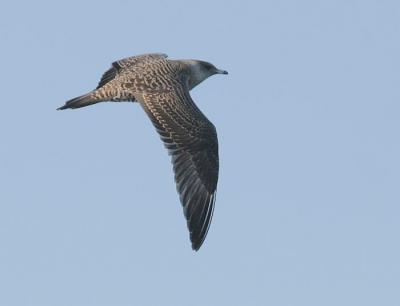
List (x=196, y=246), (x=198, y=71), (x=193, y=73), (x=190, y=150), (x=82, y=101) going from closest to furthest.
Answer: (x=196, y=246)
(x=190, y=150)
(x=82, y=101)
(x=193, y=73)
(x=198, y=71)

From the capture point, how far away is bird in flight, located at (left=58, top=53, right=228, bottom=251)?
23375mm

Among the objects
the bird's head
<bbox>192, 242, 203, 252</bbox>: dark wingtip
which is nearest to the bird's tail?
the bird's head

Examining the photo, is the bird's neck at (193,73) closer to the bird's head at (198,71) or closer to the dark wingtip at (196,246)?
the bird's head at (198,71)

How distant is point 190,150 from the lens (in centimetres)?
2383

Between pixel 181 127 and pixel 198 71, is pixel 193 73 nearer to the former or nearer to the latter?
pixel 198 71

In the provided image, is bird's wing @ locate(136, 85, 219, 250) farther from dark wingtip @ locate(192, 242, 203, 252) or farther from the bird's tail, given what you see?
the bird's tail

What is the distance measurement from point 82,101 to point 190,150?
2459 millimetres

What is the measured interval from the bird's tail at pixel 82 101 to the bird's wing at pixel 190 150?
89cm

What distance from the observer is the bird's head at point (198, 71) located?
27234 mm

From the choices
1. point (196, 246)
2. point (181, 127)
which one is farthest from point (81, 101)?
point (196, 246)

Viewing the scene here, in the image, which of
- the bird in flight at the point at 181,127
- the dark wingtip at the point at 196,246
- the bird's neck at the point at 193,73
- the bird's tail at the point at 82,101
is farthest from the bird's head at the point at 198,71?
the dark wingtip at the point at 196,246

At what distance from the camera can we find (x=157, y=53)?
→ 2834 cm

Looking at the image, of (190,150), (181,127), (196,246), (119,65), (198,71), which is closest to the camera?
(196,246)

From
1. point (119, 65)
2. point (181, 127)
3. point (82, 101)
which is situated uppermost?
point (119, 65)
